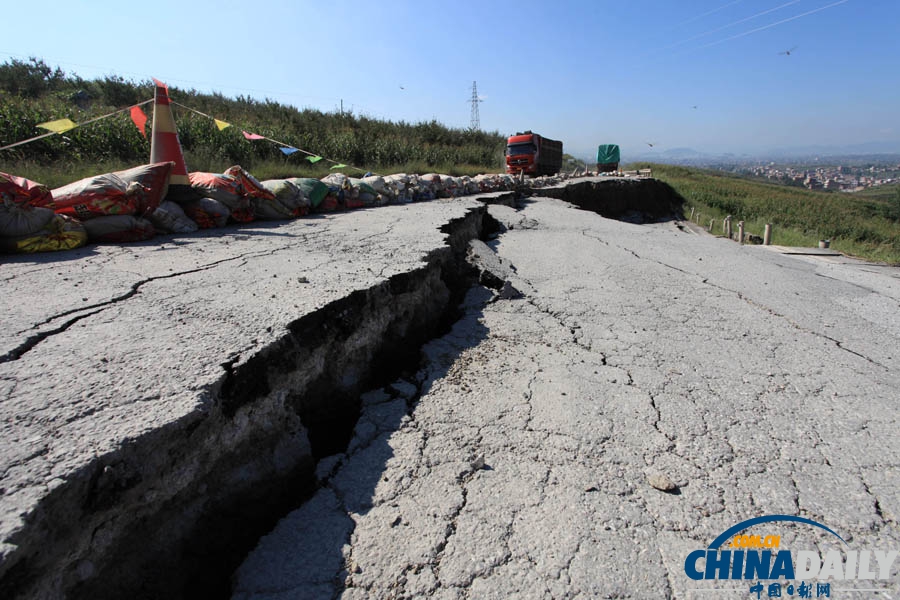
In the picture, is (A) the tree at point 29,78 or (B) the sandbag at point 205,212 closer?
(B) the sandbag at point 205,212

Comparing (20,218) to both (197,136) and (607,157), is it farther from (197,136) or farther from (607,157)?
(607,157)

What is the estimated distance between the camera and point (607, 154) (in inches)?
1320

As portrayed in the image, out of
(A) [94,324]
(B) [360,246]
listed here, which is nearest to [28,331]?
(A) [94,324]

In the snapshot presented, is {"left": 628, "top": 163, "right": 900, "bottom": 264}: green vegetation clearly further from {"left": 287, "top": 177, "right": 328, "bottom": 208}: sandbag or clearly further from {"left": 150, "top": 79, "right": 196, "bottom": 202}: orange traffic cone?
{"left": 150, "top": 79, "right": 196, "bottom": 202}: orange traffic cone

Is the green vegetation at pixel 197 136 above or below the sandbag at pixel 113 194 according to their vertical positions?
above

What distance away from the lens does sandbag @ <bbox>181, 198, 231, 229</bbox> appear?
4.27 meters

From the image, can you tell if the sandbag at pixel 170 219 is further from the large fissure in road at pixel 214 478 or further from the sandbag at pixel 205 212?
the large fissure in road at pixel 214 478

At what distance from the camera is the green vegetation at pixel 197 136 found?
7105mm

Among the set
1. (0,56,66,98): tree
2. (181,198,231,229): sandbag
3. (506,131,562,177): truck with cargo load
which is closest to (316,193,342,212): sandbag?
(181,198,231,229): sandbag

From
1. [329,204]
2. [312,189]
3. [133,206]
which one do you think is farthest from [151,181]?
[329,204]

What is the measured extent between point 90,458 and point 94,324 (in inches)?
43.3

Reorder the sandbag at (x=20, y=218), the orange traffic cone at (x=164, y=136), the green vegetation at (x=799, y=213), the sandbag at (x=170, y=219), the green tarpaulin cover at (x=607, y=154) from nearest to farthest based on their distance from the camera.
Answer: the sandbag at (x=20, y=218)
the sandbag at (x=170, y=219)
the orange traffic cone at (x=164, y=136)
the green vegetation at (x=799, y=213)
the green tarpaulin cover at (x=607, y=154)

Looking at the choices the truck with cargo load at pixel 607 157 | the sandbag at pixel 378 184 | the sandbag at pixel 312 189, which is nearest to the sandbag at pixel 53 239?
the sandbag at pixel 312 189

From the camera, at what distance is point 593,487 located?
176 cm
